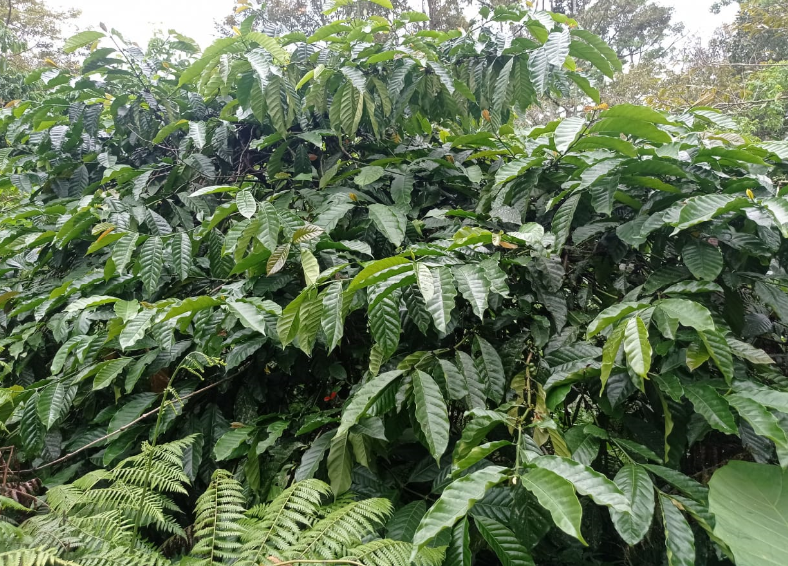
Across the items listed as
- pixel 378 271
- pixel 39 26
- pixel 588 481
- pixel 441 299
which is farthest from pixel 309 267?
pixel 39 26

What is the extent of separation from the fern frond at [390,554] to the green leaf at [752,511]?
436mm

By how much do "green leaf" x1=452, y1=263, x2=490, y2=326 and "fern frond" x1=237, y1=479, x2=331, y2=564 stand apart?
0.44m

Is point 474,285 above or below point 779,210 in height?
below

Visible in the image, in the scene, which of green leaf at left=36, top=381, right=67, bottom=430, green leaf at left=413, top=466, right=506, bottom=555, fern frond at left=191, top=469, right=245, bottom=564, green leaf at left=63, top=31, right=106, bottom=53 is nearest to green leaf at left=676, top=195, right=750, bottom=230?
green leaf at left=413, top=466, right=506, bottom=555

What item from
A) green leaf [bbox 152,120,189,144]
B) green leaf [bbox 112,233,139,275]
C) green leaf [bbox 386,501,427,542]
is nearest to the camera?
green leaf [bbox 386,501,427,542]

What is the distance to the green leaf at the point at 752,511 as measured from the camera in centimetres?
65

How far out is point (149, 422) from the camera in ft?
4.11

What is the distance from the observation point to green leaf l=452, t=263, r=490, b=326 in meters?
0.77

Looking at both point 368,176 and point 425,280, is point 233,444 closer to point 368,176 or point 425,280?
point 425,280

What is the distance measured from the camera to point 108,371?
1.17 metres

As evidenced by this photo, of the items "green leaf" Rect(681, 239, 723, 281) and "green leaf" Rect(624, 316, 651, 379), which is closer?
"green leaf" Rect(624, 316, 651, 379)

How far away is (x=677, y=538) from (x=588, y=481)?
225mm

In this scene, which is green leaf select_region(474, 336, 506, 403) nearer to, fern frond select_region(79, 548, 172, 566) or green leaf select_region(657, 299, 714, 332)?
green leaf select_region(657, 299, 714, 332)

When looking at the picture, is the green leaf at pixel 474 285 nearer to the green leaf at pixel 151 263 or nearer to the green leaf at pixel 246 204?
the green leaf at pixel 246 204
